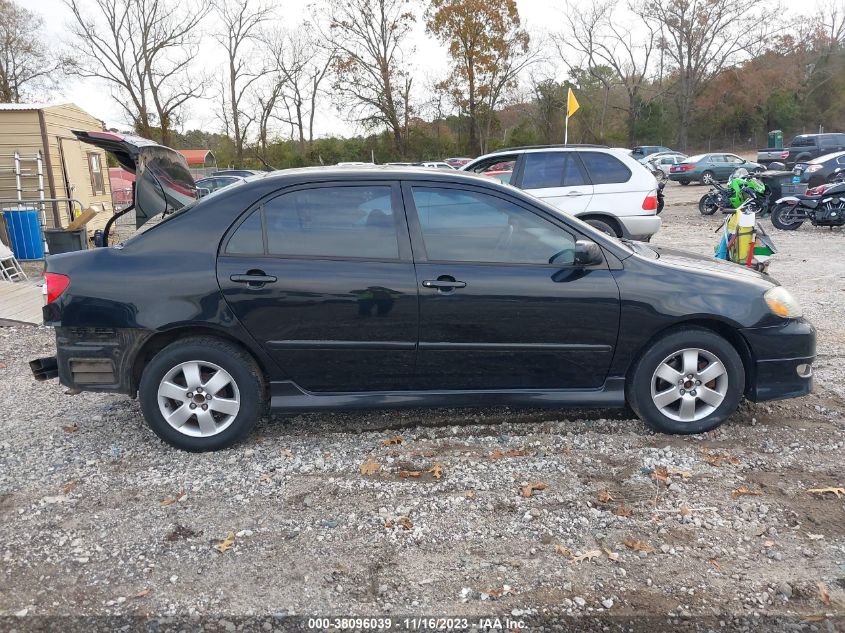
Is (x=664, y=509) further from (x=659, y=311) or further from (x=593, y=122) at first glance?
(x=593, y=122)

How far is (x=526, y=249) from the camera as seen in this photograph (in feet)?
13.9

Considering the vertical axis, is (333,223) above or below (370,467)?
above

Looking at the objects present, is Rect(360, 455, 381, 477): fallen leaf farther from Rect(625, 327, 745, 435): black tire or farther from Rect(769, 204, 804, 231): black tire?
Rect(769, 204, 804, 231): black tire

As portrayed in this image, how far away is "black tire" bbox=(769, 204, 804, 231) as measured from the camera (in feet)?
49.3

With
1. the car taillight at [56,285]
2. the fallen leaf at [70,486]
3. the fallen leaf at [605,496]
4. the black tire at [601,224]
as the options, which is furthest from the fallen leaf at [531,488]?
the black tire at [601,224]

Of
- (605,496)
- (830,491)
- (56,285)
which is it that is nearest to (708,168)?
(830,491)

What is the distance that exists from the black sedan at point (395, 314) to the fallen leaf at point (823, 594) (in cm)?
152

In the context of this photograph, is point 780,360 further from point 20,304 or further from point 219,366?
point 20,304

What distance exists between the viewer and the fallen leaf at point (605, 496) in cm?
356

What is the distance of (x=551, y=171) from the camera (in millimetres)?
9789

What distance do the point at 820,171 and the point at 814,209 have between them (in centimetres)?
305

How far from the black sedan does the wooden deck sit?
4089mm

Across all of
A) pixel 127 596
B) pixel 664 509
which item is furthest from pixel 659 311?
pixel 127 596

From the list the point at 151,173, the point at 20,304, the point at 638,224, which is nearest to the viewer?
the point at 151,173
